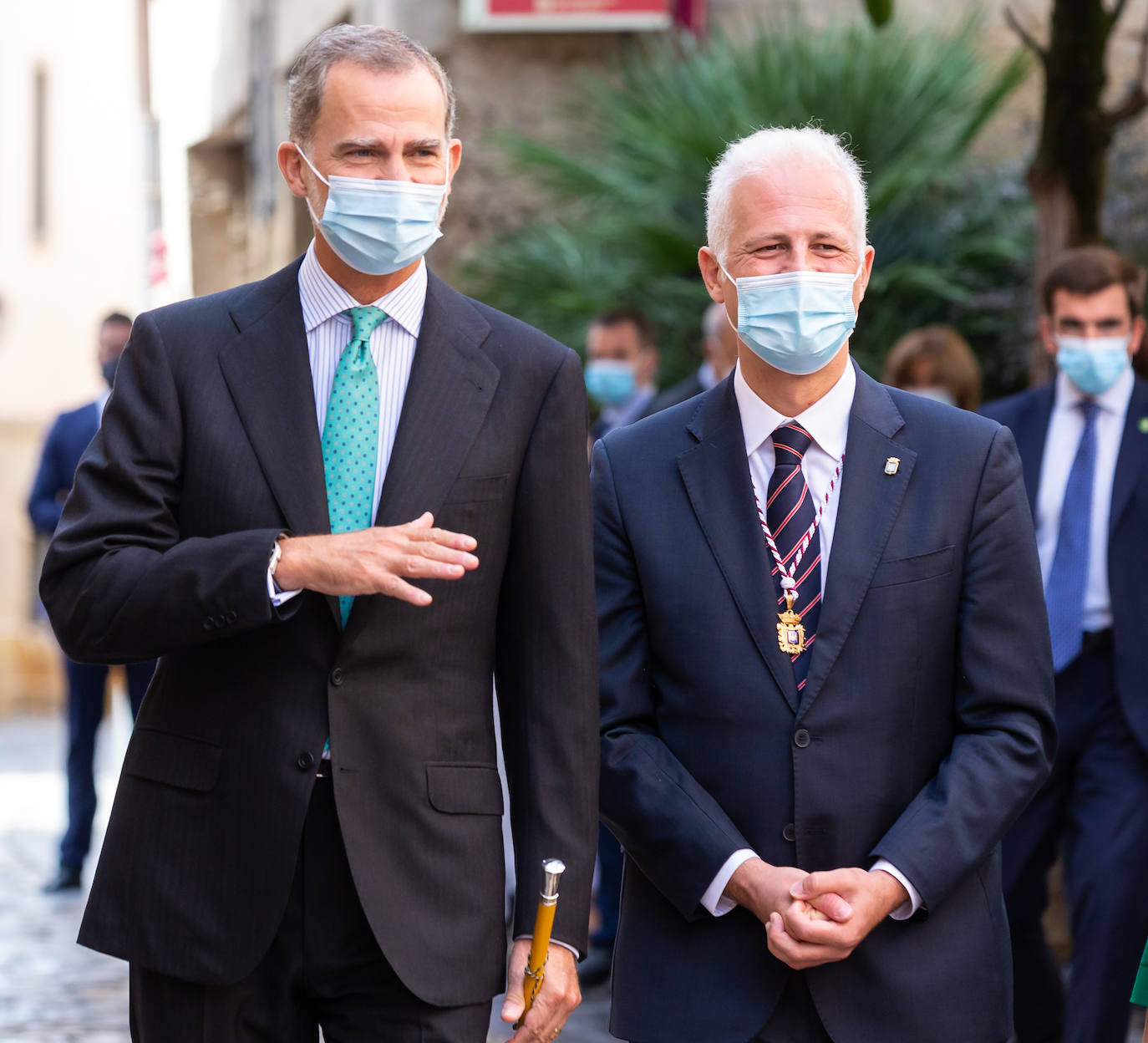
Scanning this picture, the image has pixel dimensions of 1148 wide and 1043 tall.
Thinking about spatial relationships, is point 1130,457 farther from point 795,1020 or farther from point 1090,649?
point 795,1020

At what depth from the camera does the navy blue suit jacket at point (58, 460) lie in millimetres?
8117

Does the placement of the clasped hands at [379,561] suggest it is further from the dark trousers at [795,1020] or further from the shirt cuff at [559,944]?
the dark trousers at [795,1020]

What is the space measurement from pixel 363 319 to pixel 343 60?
37 cm

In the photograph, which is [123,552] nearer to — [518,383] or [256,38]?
[518,383]

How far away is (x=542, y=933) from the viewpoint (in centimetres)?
270

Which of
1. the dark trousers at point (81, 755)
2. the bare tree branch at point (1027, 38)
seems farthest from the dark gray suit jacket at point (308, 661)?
the dark trousers at point (81, 755)

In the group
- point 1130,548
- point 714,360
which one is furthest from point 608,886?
point 1130,548

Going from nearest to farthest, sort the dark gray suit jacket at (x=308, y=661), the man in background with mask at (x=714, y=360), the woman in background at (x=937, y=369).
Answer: the dark gray suit jacket at (x=308, y=661) < the woman in background at (x=937, y=369) < the man in background with mask at (x=714, y=360)

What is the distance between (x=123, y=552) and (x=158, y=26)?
10.8 m

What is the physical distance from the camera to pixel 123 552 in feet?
8.59

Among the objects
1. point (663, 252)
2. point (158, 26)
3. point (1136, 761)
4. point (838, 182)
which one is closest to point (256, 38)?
point (158, 26)

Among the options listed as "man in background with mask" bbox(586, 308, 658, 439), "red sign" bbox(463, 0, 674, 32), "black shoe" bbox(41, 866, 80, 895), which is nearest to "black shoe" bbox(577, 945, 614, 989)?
"man in background with mask" bbox(586, 308, 658, 439)

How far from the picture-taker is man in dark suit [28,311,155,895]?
Answer: 25.8 feet

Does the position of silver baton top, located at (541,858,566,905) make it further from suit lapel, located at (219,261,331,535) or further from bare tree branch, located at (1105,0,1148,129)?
bare tree branch, located at (1105,0,1148,129)
